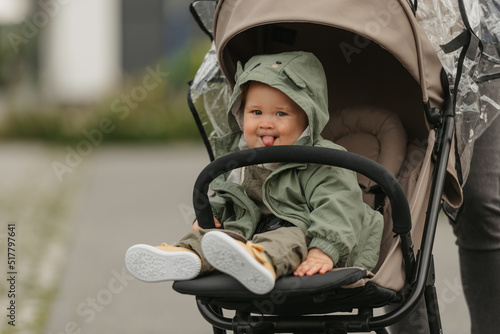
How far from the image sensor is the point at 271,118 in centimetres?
292

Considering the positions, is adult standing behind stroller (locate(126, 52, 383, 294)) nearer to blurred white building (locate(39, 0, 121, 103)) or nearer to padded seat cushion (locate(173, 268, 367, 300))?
padded seat cushion (locate(173, 268, 367, 300))

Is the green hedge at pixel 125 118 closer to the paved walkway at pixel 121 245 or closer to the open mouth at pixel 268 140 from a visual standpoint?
the paved walkway at pixel 121 245

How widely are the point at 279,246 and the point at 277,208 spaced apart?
31 cm

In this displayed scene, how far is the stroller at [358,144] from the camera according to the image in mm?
2605

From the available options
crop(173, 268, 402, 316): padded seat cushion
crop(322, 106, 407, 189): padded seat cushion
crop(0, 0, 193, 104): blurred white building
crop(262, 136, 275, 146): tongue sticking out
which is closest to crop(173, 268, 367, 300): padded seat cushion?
crop(173, 268, 402, 316): padded seat cushion

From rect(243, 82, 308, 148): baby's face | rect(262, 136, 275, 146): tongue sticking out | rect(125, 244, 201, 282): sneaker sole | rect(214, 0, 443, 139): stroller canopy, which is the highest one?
rect(214, 0, 443, 139): stroller canopy

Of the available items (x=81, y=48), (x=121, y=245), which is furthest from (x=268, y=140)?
(x=81, y=48)

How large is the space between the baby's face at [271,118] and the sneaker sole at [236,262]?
25.3 inches

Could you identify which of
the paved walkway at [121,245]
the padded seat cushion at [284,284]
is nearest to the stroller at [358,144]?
the padded seat cushion at [284,284]

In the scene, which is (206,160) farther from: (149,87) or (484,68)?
(484,68)

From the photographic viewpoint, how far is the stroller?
2605 millimetres

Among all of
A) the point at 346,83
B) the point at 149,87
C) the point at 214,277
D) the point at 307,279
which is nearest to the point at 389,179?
the point at 307,279

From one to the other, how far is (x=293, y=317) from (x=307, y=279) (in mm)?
277

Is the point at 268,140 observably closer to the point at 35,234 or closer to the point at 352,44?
the point at 352,44
